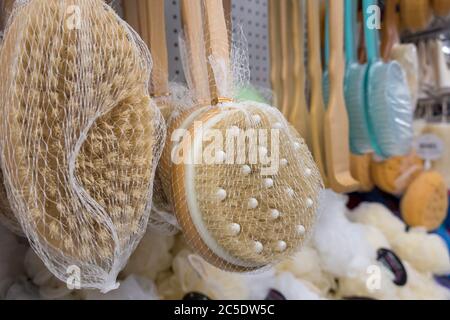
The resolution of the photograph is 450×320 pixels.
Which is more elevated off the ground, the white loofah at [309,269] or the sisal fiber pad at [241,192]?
the sisal fiber pad at [241,192]

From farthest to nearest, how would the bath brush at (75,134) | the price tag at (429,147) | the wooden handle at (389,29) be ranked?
the price tag at (429,147)
the wooden handle at (389,29)
the bath brush at (75,134)

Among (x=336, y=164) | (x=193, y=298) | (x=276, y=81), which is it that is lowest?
(x=193, y=298)

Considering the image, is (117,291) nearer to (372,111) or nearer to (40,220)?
(40,220)

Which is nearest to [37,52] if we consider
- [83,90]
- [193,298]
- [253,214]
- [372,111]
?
[83,90]

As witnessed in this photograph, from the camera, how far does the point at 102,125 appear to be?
0.28 m

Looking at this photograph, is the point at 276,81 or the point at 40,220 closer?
the point at 40,220

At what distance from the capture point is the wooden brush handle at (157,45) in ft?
1.22

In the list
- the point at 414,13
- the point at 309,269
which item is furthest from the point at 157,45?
the point at 414,13

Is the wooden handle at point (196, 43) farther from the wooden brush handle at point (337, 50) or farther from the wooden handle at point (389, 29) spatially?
the wooden handle at point (389, 29)

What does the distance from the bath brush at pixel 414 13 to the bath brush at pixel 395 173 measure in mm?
228

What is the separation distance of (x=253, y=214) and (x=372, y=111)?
0.31 meters

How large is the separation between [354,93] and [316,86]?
0.21ft

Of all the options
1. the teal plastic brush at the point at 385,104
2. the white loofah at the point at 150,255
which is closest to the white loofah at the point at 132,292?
the white loofah at the point at 150,255

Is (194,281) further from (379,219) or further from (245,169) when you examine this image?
(379,219)
